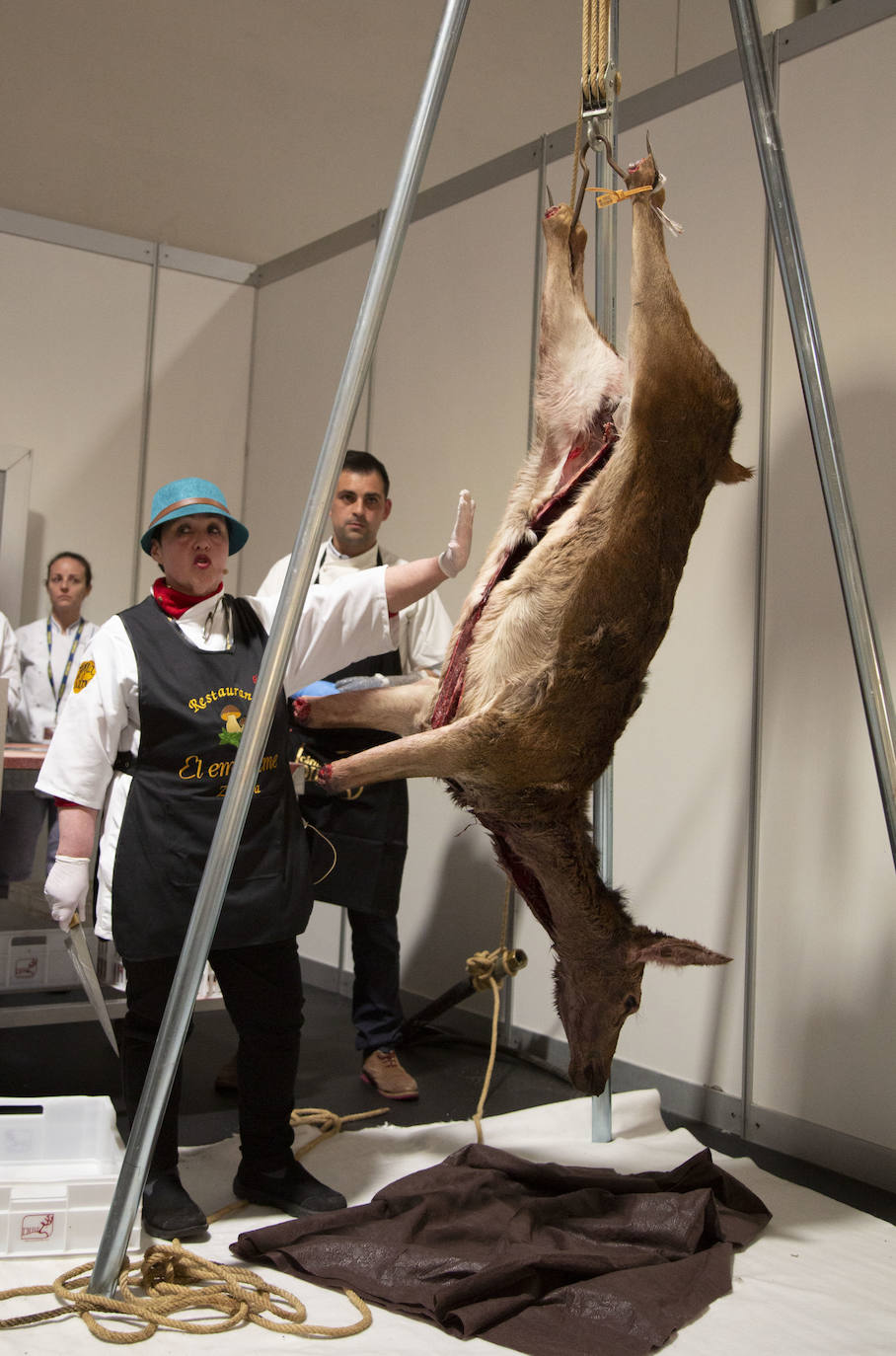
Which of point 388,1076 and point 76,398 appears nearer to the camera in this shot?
point 388,1076

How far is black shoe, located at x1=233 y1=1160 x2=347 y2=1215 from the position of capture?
9.36ft

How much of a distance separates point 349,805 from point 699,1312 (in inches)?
79.3

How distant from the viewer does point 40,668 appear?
5.61 meters

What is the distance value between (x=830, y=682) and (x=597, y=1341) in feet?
6.23

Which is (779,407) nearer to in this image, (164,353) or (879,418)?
(879,418)

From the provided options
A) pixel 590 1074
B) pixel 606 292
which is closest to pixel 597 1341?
pixel 590 1074

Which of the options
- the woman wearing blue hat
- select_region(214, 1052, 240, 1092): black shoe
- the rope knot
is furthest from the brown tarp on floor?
select_region(214, 1052, 240, 1092): black shoe

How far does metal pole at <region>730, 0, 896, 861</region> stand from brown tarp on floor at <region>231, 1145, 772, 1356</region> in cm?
106

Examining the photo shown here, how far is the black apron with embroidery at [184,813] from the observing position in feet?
8.77

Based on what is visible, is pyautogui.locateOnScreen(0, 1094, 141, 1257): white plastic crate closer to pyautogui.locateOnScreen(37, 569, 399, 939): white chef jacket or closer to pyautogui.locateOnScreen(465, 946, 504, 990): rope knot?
pyautogui.locateOnScreen(37, 569, 399, 939): white chef jacket

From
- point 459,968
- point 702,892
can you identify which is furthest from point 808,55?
point 459,968

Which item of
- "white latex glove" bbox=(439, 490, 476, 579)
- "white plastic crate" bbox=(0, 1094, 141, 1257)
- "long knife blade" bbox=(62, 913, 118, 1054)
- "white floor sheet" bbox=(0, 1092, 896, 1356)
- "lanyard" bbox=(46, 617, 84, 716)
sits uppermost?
"white latex glove" bbox=(439, 490, 476, 579)

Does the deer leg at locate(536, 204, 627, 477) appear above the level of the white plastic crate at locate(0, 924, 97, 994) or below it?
above

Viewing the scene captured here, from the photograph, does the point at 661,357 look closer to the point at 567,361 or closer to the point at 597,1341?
the point at 567,361
